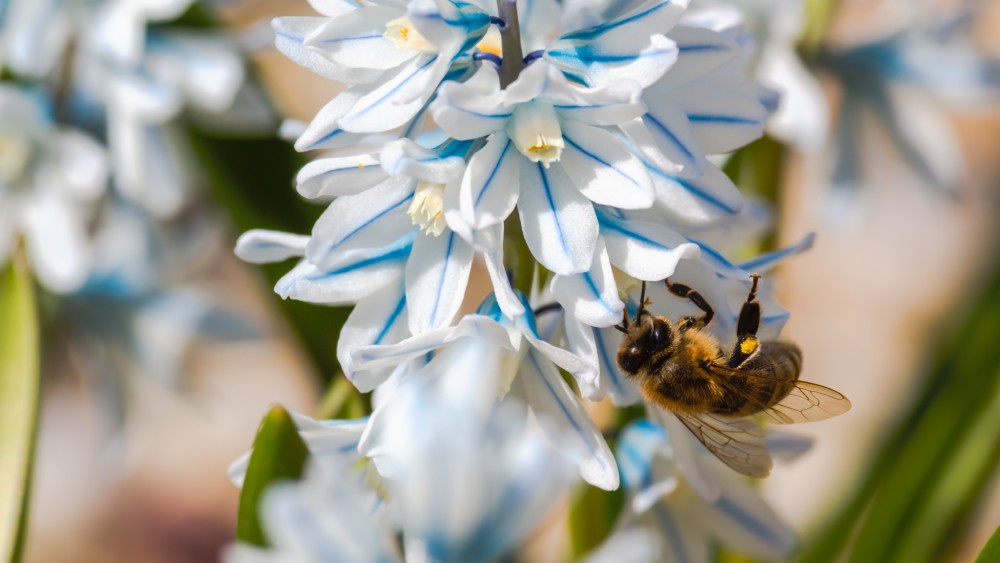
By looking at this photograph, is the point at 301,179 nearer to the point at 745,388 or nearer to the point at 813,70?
the point at 745,388

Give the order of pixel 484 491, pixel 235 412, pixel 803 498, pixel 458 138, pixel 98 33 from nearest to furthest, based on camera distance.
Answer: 1. pixel 484 491
2. pixel 458 138
3. pixel 98 33
4. pixel 803 498
5. pixel 235 412

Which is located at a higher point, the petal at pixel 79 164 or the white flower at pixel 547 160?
the white flower at pixel 547 160

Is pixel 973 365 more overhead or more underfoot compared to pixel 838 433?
more overhead

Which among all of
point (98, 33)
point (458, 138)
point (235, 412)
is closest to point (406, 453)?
point (458, 138)

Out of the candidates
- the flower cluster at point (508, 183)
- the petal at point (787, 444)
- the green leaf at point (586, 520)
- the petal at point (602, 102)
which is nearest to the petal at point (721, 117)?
the flower cluster at point (508, 183)

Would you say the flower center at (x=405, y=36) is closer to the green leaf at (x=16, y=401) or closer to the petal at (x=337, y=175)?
the petal at (x=337, y=175)

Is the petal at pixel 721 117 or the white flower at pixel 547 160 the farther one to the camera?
the petal at pixel 721 117
